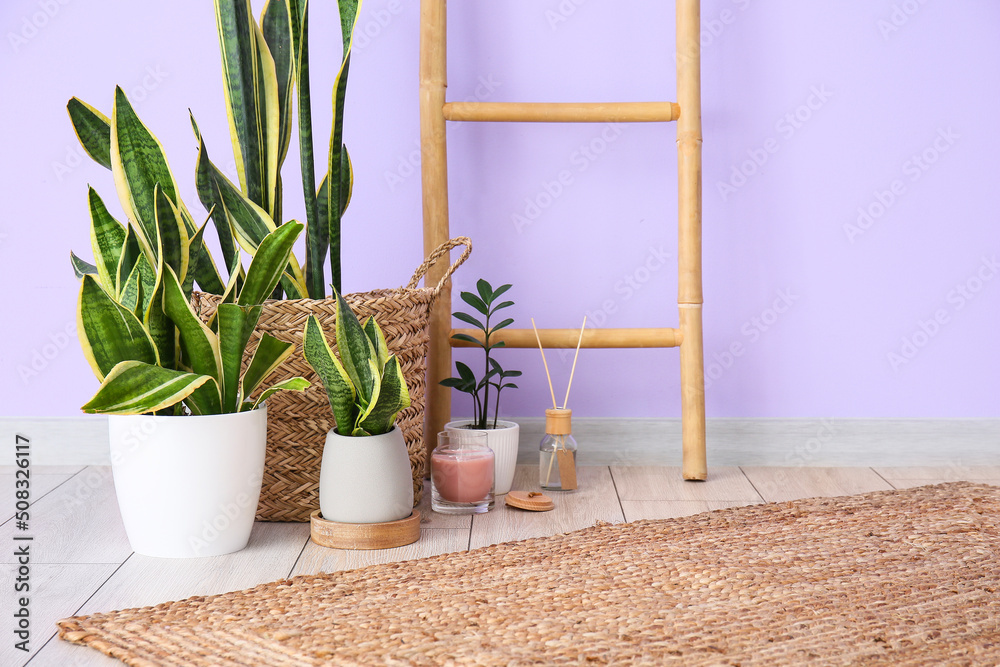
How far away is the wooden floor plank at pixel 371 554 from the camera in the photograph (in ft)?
2.81

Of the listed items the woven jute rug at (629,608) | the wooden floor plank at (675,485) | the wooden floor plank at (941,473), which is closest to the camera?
the woven jute rug at (629,608)

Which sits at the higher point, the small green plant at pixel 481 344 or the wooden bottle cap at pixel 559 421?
the small green plant at pixel 481 344

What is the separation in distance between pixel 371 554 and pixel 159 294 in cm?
34

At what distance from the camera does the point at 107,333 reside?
2.67 ft

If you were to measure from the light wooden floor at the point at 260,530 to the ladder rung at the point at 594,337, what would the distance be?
7.7 inches

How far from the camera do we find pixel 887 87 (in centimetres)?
132

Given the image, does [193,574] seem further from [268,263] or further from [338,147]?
[338,147]

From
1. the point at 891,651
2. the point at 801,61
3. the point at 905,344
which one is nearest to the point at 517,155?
the point at 801,61

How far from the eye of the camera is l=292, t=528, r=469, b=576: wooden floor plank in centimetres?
86

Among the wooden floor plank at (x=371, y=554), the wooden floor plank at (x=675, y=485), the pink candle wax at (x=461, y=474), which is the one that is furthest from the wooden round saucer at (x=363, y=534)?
the wooden floor plank at (x=675, y=485)

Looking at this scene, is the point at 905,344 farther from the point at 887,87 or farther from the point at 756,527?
the point at 756,527

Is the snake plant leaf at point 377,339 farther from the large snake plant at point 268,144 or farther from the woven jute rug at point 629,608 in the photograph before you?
the woven jute rug at point 629,608

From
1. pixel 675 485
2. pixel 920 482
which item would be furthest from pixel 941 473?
pixel 675 485

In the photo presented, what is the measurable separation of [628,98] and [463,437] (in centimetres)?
60
